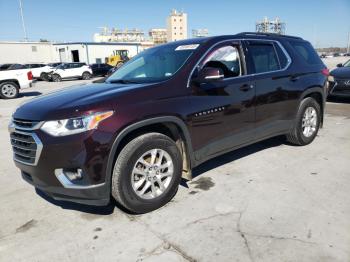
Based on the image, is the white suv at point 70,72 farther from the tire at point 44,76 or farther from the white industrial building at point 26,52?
the white industrial building at point 26,52

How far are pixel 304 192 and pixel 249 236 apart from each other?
1.20m

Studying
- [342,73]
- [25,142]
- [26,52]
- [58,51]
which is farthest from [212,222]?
[58,51]

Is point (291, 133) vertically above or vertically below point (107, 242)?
above

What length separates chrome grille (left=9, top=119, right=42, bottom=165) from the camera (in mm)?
2895

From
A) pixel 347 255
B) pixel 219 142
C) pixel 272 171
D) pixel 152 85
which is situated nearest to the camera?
pixel 347 255

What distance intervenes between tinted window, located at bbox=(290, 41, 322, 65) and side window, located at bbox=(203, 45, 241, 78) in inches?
59.6

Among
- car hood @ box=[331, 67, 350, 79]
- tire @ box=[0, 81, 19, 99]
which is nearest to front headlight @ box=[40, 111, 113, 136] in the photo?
car hood @ box=[331, 67, 350, 79]

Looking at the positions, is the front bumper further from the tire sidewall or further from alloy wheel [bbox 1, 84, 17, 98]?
alloy wheel [bbox 1, 84, 17, 98]

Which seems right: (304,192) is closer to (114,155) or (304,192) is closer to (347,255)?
(347,255)

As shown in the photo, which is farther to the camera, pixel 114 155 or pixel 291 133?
pixel 291 133

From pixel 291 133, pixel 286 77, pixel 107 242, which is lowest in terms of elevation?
pixel 107 242

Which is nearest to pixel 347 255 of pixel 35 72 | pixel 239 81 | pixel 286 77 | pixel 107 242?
pixel 107 242

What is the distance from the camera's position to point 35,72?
85.4 ft

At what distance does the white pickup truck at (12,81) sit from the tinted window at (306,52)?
43.5ft
